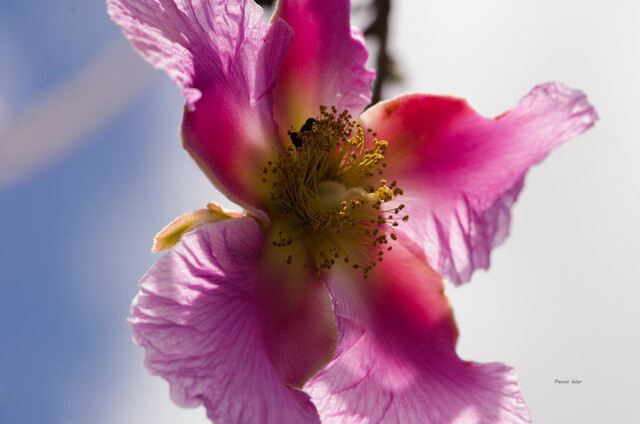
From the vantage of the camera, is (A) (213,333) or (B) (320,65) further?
(B) (320,65)

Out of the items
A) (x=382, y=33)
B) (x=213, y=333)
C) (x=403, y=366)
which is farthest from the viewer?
(x=382, y=33)

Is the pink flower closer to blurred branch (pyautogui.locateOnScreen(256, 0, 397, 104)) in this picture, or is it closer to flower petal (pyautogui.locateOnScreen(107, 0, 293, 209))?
flower petal (pyautogui.locateOnScreen(107, 0, 293, 209))

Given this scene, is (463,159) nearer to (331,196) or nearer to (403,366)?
(331,196)

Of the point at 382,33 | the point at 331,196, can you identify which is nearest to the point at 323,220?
the point at 331,196

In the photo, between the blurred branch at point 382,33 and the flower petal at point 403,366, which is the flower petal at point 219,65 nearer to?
the flower petal at point 403,366

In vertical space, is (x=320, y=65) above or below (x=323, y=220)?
above

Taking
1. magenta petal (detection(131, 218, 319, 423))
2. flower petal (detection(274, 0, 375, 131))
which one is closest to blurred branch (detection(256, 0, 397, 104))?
flower petal (detection(274, 0, 375, 131))

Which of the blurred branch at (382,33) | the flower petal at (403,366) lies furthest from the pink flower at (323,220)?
the blurred branch at (382,33)

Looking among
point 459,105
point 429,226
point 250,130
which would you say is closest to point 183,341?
point 250,130
